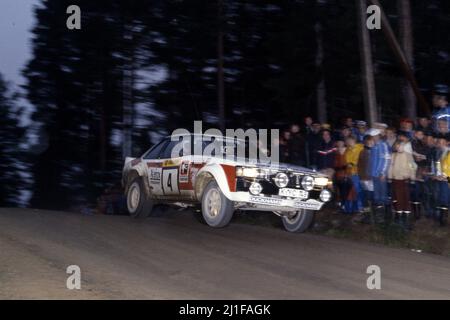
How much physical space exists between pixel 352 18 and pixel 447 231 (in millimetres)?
13741

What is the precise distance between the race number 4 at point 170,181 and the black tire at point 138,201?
0.87 meters

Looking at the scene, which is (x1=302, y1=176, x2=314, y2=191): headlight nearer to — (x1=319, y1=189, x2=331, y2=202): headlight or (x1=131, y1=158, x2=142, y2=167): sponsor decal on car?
(x1=319, y1=189, x2=331, y2=202): headlight

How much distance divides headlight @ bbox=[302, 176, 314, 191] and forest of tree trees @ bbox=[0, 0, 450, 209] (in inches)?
262

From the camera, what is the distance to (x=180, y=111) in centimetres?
3784

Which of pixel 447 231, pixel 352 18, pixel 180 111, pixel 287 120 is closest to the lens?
pixel 447 231

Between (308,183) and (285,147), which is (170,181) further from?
(285,147)

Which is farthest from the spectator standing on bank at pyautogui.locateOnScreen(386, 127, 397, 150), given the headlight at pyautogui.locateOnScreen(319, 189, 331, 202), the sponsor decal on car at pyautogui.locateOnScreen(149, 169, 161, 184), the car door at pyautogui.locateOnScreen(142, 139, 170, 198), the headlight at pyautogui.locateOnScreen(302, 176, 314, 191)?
the sponsor decal on car at pyautogui.locateOnScreen(149, 169, 161, 184)

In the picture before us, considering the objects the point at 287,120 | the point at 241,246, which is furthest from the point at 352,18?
the point at 241,246

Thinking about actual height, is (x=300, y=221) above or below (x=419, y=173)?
below

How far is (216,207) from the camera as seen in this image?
35.7ft

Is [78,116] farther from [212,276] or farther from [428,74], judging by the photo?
[212,276]

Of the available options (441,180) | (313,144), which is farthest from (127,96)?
(441,180)

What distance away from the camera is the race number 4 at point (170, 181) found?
12102 mm

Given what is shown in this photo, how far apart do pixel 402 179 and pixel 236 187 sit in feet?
10.1
